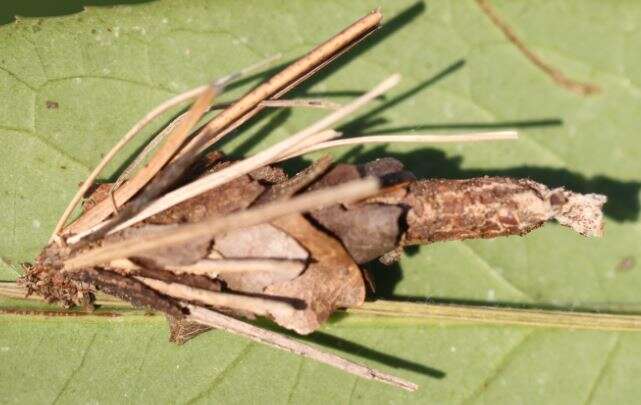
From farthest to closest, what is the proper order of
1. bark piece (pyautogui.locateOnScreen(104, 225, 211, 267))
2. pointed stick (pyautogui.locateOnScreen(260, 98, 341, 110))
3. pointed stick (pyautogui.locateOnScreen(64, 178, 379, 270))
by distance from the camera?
pointed stick (pyautogui.locateOnScreen(260, 98, 341, 110)) < bark piece (pyautogui.locateOnScreen(104, 225, 211, 267)) < pointed stick (pyautogui.locateOnScreen(64, 178, 379, 270))

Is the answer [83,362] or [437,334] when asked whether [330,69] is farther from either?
[83,362]

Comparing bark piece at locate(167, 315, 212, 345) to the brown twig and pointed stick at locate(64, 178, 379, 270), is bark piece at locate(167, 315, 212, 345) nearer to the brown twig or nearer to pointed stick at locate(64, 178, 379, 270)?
pointed stick at locate(64, 178, 379, 270)

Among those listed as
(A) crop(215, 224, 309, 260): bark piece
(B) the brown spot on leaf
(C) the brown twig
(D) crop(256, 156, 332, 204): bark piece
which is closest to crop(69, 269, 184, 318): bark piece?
(A) crop(215, 224, 309, 260): bark piece

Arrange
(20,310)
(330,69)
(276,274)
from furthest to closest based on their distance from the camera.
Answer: (330,69)
(20,310)
(276,274)

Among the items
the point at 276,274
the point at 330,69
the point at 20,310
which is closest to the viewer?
the point at 276,274

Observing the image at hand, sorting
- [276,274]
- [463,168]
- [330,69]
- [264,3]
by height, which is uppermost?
[264,3]

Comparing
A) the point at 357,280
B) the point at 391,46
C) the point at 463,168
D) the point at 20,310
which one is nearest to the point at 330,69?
the point at 391,46

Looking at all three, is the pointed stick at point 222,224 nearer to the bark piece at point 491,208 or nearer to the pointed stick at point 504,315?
the bark piece at point 491,208

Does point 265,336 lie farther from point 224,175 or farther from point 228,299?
point 224,175
